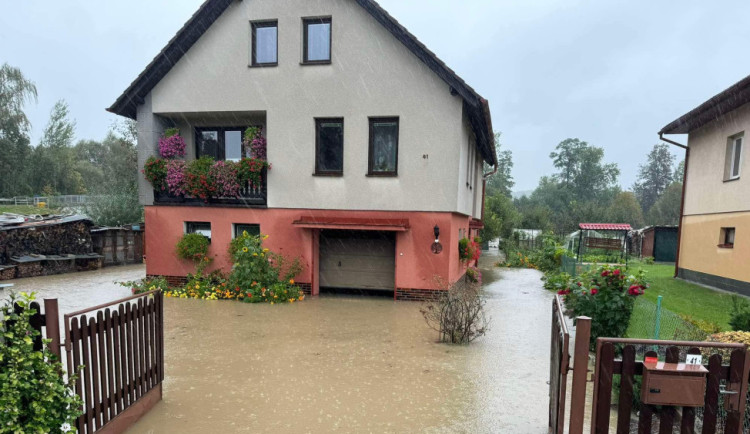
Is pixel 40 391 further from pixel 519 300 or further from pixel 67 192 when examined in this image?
pixel 67 192

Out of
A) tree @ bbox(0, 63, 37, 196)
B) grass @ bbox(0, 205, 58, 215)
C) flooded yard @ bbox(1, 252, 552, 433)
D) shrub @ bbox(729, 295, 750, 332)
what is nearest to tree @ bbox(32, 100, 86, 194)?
tree @ bbox(0, 63, 37, 196)

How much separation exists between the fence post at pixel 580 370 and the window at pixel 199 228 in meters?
10.8

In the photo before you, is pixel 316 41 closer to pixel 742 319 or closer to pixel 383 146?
pixel 383 146

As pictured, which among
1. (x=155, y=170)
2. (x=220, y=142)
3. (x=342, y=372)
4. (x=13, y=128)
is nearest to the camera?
(x=342, y=372)

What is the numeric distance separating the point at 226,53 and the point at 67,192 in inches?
1887

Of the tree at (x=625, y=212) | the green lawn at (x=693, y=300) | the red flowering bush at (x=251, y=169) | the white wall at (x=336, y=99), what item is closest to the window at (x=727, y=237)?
the green lawn at (x=693, y=300)

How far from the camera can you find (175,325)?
7797 millimetres

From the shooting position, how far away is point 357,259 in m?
11.3

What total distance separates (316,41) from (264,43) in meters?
1.52

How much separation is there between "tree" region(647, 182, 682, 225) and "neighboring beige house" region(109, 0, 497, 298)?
5667cm

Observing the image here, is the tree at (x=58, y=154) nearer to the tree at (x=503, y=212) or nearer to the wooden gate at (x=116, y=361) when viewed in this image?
the tree at (x=503, y=212)

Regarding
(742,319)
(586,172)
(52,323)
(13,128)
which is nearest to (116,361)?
(52,323)

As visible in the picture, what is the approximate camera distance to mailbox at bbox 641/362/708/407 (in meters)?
2.51

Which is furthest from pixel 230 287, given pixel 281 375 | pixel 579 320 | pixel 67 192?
pixel 67 192
